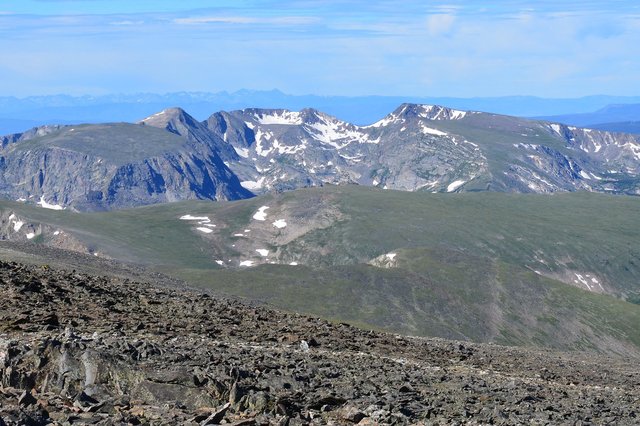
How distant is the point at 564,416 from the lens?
91.5ft

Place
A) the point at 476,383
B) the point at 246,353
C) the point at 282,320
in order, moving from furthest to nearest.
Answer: the point at 282,320, the point at 476,383, the point at 246,353

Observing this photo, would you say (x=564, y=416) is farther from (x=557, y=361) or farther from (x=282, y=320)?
(x=557, y=361)

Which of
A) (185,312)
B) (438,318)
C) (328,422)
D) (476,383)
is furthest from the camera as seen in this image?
(438,318)

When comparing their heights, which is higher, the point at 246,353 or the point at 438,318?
the point at 246,353

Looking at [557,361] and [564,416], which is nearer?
[564,416]

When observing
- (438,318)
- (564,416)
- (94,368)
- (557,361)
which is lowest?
(438,318)

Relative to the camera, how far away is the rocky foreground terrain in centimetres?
2147

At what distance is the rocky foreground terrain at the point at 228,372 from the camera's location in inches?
845

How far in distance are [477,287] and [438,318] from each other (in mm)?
27715

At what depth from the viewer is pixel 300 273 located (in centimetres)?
18325

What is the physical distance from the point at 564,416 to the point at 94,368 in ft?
47.2

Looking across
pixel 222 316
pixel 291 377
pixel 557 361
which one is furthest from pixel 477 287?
pixel 291 377

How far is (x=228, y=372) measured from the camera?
82.7ft

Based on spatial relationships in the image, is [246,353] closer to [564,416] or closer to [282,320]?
[564,416]
